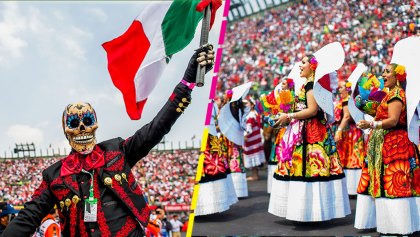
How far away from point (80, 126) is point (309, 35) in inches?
766

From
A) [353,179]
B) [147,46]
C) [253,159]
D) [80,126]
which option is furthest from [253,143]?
[80,126]

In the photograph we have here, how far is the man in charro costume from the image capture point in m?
2.75

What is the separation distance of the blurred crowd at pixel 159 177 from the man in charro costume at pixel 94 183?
150 inches

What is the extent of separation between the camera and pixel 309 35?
70.1 feet

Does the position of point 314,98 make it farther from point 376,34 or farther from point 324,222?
point 376,34

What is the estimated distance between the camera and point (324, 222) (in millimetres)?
6324

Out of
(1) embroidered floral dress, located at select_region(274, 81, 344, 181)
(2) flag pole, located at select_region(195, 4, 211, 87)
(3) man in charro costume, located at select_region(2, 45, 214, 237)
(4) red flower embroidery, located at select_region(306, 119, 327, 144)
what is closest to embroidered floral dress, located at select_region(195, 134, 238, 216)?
(1) embroidered floral dress, located at select_region(274, 81, 344, 181)

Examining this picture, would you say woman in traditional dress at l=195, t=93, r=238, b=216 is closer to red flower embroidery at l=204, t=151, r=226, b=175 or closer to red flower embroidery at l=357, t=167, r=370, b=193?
red flower embroidery at l=204, t=151, r=226, b=175

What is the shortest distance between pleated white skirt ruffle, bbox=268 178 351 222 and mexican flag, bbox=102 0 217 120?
265 cm

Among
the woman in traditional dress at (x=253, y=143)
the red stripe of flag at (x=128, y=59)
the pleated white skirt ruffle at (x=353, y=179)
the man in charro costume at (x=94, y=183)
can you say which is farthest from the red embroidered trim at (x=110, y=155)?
the woman in traditional dress at (x=253, y=143)

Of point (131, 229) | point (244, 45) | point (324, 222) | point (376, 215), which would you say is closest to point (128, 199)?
point (131, 229)

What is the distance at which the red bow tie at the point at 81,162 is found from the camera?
2.80 m

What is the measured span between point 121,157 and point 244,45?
88.1 feet

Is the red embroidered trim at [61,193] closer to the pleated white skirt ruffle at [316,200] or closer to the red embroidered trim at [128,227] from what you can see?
the red embroidered trim at [128,227]
